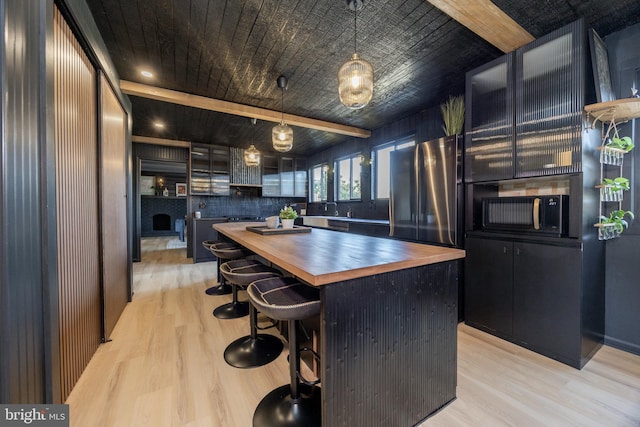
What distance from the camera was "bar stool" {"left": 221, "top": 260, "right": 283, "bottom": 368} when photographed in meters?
1.88

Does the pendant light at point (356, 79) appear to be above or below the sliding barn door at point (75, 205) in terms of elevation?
above

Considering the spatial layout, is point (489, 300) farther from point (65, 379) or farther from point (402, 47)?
point (65, 379)

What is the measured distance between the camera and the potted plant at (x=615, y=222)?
201cm

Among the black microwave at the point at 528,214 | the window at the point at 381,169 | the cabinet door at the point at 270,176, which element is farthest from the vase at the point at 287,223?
the cabinet door at the point at 270,176

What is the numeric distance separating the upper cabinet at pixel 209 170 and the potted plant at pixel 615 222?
6334mm

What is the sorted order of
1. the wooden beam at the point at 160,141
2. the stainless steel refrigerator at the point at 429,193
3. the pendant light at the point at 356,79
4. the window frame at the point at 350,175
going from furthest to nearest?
the wooden beam at the point at 160,141, the window frame at the point at 350,175, the stainless steel refrigerator at the point at 429,193, the pendant light at the point at 356,79

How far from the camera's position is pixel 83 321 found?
184 centimetres

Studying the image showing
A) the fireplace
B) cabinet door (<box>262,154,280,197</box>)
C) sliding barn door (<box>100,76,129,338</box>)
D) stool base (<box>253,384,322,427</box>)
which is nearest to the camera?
stool base (<box>253,384,322,427</box>)

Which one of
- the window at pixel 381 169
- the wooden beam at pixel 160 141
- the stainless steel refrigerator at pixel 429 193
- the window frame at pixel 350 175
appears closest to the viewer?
the stainless steel refrigerator at pixel 429 193

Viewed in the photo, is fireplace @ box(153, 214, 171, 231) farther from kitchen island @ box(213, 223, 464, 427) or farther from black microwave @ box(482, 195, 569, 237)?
black microwave @ box(482, 195, 569, 237)

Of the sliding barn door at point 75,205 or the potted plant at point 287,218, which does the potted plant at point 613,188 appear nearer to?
the potted plant at point 287,218

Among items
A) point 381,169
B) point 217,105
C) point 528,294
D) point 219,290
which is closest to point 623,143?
point 528,294

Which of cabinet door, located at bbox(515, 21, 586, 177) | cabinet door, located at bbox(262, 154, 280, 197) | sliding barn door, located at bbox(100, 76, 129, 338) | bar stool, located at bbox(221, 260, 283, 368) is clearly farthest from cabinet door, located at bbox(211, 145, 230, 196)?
cabinet door, located at bbox(515, 21, 586, 177)

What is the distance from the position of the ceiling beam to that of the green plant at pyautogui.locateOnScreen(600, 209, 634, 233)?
5.27 feet
